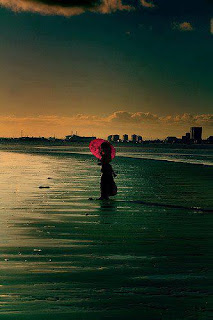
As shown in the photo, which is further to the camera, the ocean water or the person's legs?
the person's legs

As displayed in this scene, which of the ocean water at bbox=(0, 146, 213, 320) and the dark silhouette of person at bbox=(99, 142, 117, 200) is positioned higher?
the dark silhouette of person at bbox=(99, 142, 117, 200)

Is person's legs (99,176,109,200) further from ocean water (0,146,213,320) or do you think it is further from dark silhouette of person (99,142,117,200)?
ocean water (0,146,213,320)

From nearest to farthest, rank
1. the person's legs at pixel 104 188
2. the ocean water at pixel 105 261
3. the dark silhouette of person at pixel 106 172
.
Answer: the ocean water at pixel 105 261 → the dark silhouette of person at pixel 106 172 → the person's legs at pixel 104 188

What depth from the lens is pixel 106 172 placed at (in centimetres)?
1795

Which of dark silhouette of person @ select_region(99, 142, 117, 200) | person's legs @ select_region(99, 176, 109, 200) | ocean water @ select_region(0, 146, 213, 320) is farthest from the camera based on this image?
person's legs @ select_region(99, 176, 109, 200)

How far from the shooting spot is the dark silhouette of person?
57.8ft

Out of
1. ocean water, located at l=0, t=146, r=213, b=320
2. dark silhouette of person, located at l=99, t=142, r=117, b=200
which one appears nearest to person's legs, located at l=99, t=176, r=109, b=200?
dark silhouette of person, located at l=99, t=142, r=117, b=200

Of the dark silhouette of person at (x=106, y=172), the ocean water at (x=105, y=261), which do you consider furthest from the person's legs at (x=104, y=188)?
the ocean water at (x=105, y=261)

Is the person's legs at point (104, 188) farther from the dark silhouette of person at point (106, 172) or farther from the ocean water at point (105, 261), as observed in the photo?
the ocean water at point (105, 261)

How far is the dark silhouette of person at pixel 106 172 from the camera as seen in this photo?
1762 cm

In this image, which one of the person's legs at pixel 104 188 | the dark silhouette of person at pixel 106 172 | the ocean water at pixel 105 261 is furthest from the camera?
the person's legs at pixel 104 188

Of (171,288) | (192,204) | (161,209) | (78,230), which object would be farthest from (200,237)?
(192,204)

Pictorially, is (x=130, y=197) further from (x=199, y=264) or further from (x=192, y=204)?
(x=199, y=264)

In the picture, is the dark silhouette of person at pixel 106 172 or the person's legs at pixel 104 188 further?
the person's legs at pixel 104 188
